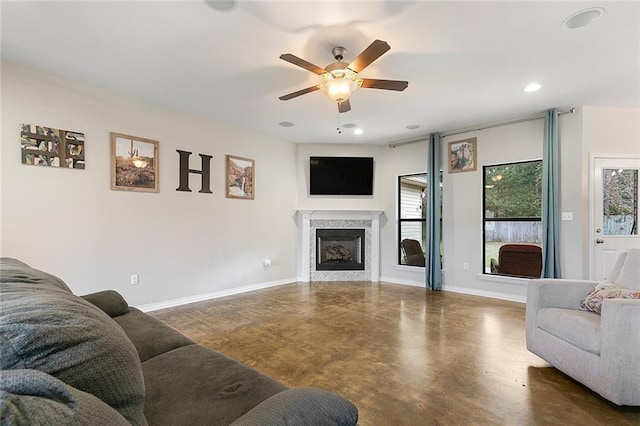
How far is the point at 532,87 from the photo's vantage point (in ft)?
11.5

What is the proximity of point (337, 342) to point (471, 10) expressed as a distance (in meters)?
2.97

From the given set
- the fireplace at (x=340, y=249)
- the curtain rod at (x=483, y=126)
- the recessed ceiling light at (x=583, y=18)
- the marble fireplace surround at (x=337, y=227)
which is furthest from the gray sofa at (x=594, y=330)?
the fireplace at (x=340, y=249)

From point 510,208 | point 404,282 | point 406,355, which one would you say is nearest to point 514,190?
point 510,208

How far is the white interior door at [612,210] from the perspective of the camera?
4.14 m

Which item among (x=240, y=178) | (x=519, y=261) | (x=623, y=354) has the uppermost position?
(x=240, y=178)

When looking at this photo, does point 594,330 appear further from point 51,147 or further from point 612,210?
point 51,147

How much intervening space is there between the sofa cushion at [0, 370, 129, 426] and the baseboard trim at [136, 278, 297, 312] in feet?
12.6

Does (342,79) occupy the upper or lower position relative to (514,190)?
upper

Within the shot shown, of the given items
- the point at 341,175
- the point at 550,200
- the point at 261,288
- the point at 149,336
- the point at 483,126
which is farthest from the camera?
the point at 341,175

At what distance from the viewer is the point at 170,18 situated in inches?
92.7

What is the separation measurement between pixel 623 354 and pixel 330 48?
10.0 feet

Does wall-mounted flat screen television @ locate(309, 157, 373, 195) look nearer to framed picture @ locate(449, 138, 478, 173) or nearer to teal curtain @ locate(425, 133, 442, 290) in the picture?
teal curtain @ locate(425, 133, 442, 290)

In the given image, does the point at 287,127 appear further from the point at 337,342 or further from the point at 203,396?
the point at 203,396

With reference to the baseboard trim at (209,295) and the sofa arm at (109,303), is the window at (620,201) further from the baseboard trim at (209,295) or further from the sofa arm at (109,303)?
the sofa arm at (109,303)
